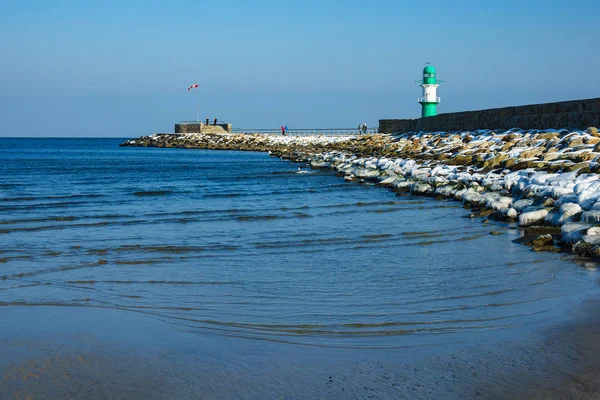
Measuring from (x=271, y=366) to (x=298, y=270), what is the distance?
283 cm

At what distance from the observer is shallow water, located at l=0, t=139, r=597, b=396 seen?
4621 mm

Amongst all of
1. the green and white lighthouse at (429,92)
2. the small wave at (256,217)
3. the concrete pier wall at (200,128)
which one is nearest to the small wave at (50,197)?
the small wave at (256,217)

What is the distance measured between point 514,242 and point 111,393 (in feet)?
18.4

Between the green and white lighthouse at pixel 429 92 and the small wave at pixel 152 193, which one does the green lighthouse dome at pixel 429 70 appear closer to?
the green and white lighthouse at pixel 429 92

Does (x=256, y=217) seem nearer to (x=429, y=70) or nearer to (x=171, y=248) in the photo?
(x=171, y=248)

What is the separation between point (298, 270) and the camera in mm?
6562

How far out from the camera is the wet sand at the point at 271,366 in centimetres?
336

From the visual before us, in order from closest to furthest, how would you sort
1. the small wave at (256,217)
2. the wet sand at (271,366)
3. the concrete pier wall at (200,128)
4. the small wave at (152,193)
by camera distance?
the wet sand at (271,366), the small wave at (256,217), the small wave at (152,193), the concrete pier wall at (200,128)

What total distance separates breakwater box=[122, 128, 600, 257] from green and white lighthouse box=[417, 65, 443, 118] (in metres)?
12.4

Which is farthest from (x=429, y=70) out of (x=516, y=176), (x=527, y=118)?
(x=516, y=176)

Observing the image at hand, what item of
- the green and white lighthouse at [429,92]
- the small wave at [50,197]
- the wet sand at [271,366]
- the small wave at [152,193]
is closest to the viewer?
the wet sand at [271,366]

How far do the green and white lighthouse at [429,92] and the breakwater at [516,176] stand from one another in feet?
40.5

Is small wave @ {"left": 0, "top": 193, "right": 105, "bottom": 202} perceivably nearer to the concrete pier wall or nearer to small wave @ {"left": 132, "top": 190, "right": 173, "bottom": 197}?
small wave @ {"left": 132, "top": 190, "right": 173, "bottom": 197}

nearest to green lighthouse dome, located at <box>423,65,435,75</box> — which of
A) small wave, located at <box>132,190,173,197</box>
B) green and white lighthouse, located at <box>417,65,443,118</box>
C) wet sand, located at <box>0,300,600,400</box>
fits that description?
green and white lighthouse, located at <box>417,65,443,118</box>
